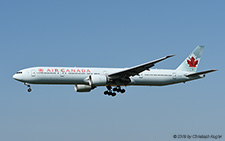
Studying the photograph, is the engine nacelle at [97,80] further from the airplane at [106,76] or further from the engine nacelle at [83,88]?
the engine nacelle at [83,88]

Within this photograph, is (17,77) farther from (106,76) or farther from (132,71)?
(132,71)

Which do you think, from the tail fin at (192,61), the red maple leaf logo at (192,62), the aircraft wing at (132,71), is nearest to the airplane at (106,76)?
the aircraft wing at (132,71)

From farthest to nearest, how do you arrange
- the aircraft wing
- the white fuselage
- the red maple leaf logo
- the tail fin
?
the red maple leaf logo
the tail fin
the white fuselage
the aircraft wing

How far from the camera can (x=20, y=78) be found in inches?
1941

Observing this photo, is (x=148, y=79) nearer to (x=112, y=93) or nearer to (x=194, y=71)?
(x=112, y=93)

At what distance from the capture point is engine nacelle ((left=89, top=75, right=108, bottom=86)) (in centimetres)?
4941

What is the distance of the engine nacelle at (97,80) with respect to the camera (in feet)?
162

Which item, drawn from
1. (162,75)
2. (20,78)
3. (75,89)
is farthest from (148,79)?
(20,78)

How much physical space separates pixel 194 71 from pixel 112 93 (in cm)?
1321

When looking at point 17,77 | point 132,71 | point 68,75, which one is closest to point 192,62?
point 132,71

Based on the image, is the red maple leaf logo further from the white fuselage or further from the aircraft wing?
the aircraft wing

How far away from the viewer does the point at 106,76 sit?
50.8m

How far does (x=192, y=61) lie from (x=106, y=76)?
599 inches

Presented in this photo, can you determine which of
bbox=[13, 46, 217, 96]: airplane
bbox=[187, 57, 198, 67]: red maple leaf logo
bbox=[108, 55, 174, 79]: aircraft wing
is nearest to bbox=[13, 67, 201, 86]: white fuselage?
bbox=[13, 46, 217, 96]: airplane
